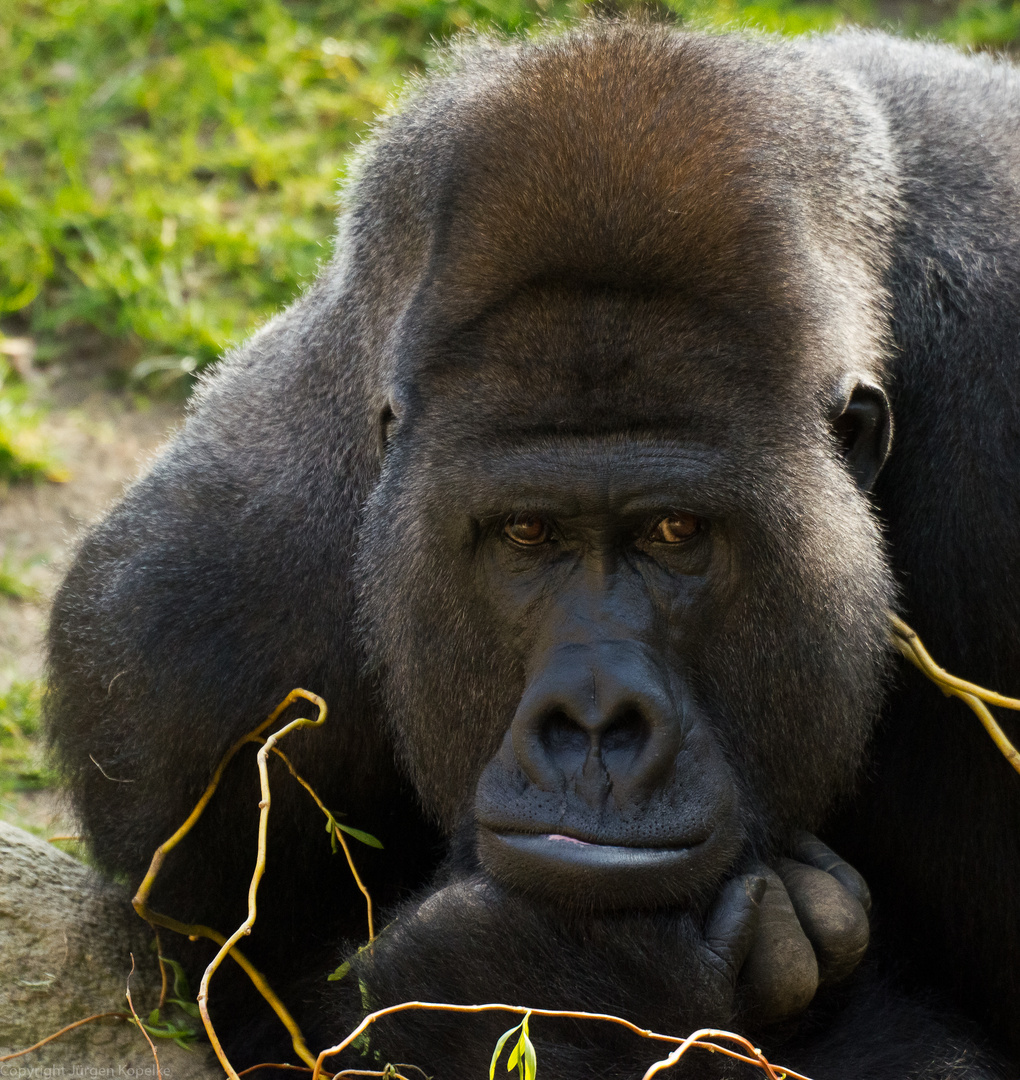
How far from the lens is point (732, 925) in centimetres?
366

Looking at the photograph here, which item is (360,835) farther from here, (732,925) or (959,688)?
(959,688)

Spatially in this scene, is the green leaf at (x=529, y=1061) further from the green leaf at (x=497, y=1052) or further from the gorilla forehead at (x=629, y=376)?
the gorilla forehead at (x=629, y=376)

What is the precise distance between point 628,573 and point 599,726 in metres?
0.41

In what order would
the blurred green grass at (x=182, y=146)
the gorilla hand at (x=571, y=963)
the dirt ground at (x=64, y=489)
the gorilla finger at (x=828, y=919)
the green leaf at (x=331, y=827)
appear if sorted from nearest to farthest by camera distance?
the gorilla hand at (x=571, y=963) < the gorilla finger at (x=828, y=919) < the green leaf at (x=331, y=827) < the dirt ground at (x=64, y=489) < the blurred green grass at (x=182, y=146)

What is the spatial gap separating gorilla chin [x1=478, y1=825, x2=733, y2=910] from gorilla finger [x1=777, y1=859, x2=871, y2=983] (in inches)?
15.7

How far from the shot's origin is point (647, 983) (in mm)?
3623

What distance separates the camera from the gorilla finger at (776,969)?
373 cm

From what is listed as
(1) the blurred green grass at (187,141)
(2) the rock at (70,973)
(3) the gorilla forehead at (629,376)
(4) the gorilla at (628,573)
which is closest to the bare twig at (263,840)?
(4) the gorilla at (628,573)

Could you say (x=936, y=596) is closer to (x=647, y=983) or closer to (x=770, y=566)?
(x=770, y=566)

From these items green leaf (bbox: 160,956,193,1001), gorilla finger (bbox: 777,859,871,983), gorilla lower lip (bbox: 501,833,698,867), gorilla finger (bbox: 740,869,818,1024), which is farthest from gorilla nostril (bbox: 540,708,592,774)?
green leaf (bbox: 160,956,193,1001)

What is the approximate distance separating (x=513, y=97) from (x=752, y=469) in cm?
113

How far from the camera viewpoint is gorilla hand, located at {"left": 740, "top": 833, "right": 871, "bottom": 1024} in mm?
3734

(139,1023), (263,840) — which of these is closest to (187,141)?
(263,840)

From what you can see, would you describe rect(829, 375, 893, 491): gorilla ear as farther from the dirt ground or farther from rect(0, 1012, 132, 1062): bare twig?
the dirt ground
